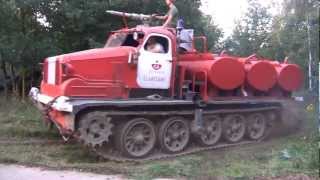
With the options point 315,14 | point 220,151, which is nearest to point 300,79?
point 315,14

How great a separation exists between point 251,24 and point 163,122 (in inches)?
802

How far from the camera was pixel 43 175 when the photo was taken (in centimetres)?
1056

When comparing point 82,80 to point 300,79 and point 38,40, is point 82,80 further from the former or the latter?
point 38,40

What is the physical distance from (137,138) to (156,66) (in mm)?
1619

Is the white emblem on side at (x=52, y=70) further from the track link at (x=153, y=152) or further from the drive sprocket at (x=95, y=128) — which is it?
the track link at (x=153, y=152)

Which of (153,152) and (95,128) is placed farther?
(153,152)

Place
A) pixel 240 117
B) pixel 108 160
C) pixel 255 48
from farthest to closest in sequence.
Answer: pixel 255 48 → pixel 240 117 → pixel 108 160

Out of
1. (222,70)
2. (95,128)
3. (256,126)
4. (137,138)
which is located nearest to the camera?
(95,128)

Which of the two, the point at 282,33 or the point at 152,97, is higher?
the point at 282,33

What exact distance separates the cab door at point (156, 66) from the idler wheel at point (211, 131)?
134 centimetres

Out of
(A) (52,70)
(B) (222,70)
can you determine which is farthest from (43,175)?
(B) (222,70)

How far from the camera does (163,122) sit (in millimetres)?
13453

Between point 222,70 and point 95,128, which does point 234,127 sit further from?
point 95,128

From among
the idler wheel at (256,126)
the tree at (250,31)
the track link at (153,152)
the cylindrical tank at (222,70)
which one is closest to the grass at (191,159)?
the track link at (153,152)
